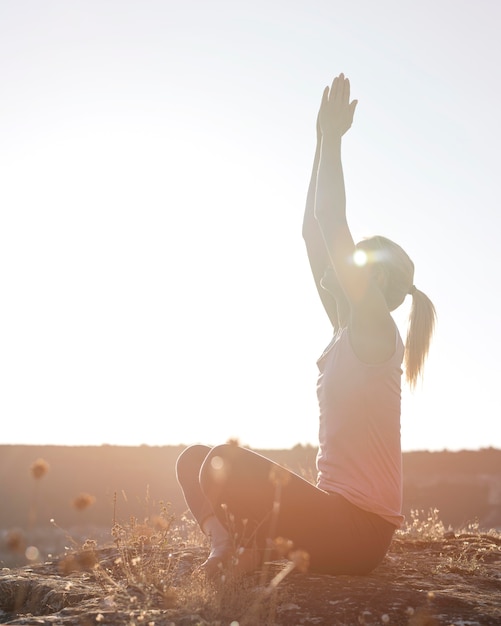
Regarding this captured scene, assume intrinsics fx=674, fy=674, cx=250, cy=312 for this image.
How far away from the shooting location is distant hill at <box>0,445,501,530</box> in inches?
607

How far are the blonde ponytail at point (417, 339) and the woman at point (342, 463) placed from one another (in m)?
0.41

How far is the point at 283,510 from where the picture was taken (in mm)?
3320

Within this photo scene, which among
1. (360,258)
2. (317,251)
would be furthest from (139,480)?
(360,258)

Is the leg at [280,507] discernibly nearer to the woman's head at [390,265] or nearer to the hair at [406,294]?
the hair at [406,294]

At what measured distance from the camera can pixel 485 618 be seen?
286 centimetres

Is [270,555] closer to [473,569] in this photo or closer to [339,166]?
[473,569]

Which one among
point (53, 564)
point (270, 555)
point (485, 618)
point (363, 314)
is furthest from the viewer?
point (53, 564)

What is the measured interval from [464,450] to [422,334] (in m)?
13.2

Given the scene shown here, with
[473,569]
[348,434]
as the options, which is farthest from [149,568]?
[473,569]

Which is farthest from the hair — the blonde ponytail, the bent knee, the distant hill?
the distant hill

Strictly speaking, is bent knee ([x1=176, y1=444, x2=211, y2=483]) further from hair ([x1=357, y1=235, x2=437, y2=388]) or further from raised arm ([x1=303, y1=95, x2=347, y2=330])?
hair ([x1=357, y1=235, x2=437, y2=388])

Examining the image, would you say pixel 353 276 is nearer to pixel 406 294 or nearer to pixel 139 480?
pixel 406 294

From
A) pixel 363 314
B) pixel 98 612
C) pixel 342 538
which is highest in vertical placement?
pixel 363 314

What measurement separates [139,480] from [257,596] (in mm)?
13944
